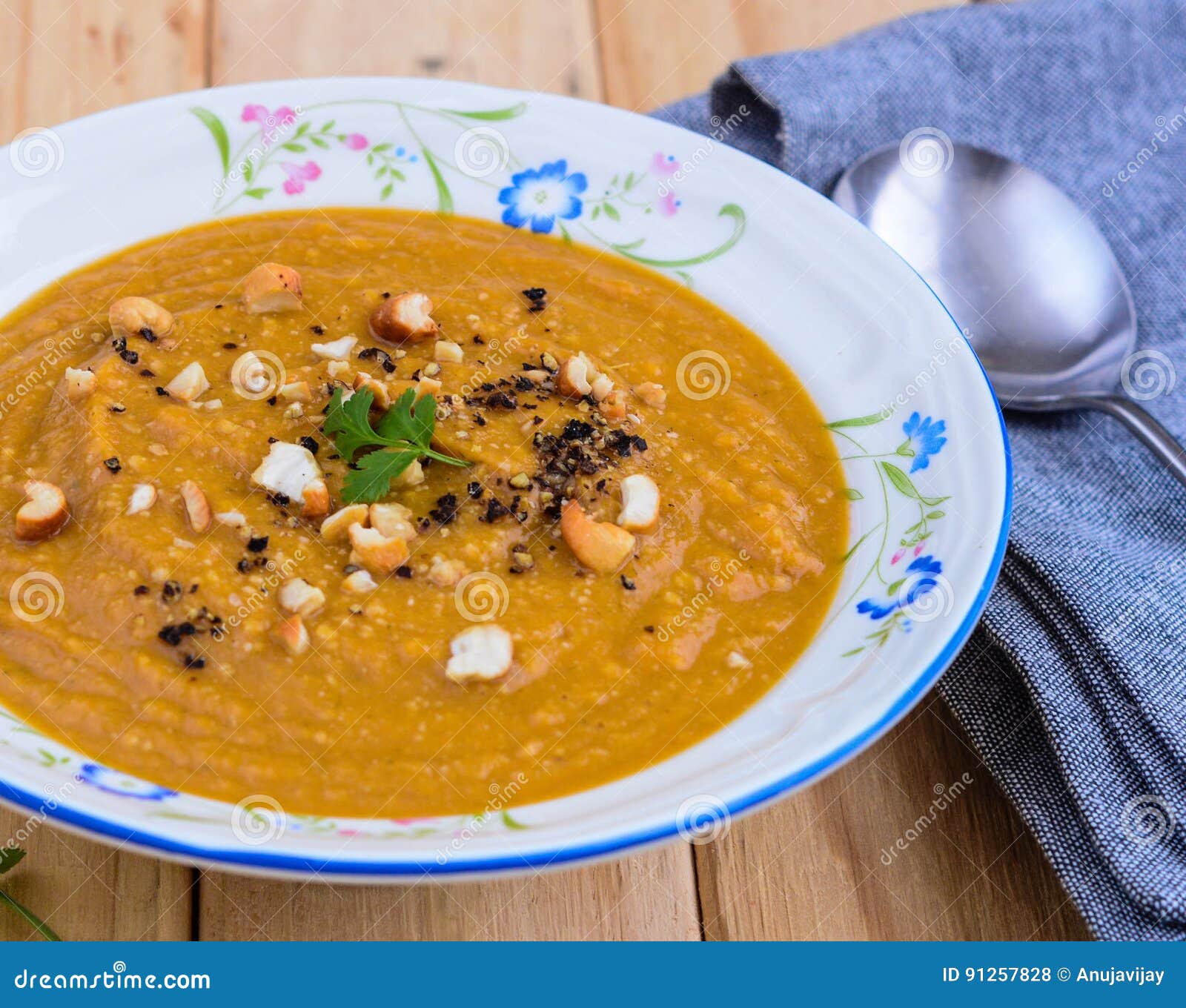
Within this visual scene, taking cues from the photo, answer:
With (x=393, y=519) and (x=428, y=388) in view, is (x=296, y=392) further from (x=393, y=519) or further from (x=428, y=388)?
(x=393, y=519)

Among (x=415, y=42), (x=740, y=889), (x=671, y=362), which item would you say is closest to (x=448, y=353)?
(x=671, y=362)

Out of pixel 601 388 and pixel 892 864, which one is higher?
pixel 601 388

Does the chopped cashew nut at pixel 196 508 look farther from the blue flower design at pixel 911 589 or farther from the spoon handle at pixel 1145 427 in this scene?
the spoon handle at pixel 1145 427

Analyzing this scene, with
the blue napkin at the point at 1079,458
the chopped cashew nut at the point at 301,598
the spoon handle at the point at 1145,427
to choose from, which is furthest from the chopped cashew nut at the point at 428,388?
the spoon handle at the point at 1145,427

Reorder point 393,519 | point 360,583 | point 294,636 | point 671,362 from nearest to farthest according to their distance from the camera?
point 294,636 → point 360,583 → point 393,519 → point 671,362

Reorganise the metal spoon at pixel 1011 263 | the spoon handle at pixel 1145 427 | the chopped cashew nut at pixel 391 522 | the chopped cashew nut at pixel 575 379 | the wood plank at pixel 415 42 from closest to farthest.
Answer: the chopped cashew nut at pixel 391 522, the chopped cashew nut at pixel 575 379, the spoon handle at pixel 1145 427, the metal spoon at pixel 1011 263, the wood plank at pixel 415 42

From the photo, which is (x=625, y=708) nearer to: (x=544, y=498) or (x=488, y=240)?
(x=544, y=498)
